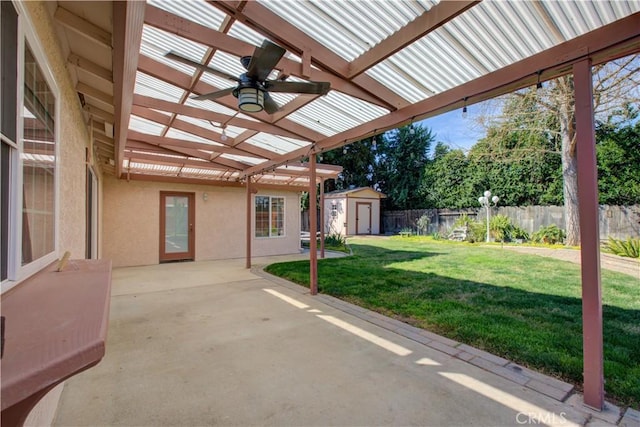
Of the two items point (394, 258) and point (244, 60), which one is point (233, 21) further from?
point (394, 258)

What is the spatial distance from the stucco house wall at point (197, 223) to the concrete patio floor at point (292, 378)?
4.78 m

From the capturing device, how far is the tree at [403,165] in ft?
68.9

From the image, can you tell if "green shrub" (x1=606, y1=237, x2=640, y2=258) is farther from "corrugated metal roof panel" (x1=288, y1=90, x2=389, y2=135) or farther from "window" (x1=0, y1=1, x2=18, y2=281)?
"window" (x1=0, y1=1, x2=18, y2=281)

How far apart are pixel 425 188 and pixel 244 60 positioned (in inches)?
710

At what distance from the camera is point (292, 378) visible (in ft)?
9.21

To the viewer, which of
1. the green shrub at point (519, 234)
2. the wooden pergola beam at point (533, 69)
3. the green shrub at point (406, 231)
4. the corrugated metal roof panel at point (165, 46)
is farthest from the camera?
the green shrub at point (406, 231)

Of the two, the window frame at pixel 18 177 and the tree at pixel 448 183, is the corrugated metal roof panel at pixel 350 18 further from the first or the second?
the tree at pixel 448 183

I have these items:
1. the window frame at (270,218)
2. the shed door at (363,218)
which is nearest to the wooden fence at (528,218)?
the shed door at (363,218)

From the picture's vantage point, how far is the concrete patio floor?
2.30 metres

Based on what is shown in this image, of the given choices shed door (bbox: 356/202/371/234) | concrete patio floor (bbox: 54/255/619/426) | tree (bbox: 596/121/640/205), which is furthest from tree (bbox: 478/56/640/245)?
concrete patio floor (bbox: 54/255/619/426)

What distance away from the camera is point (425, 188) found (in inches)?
774

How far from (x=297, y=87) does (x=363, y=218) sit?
57.7 feet

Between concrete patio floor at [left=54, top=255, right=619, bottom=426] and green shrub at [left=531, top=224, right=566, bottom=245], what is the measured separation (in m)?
11.2

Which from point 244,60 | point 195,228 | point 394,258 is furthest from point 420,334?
point 195,228
